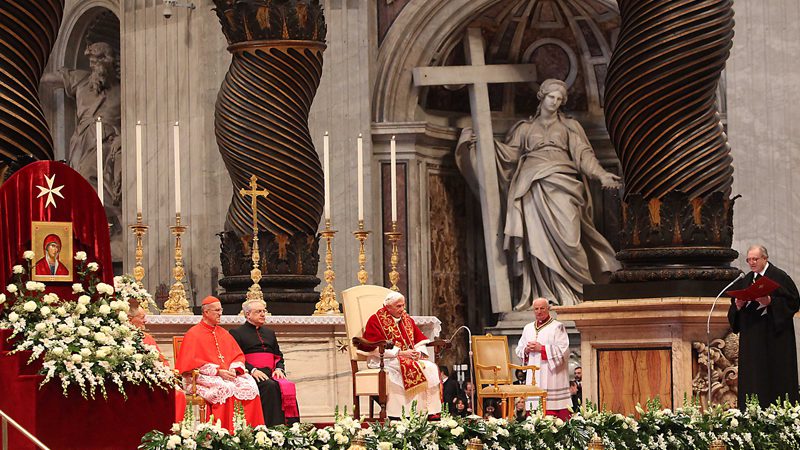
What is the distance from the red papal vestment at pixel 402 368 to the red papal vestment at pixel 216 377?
42.9 inches

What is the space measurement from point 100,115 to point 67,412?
1116cm

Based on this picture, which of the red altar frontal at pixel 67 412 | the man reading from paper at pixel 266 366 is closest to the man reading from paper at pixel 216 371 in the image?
the man reading from paper at pixel 266 366

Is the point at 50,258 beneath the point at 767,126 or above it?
beneath

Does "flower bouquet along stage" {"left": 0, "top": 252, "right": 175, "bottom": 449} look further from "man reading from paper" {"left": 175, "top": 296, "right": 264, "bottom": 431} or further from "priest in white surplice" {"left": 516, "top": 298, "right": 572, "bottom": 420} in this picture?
"priest in white surplice" {"left": 516, "top": 298, "right": 572, "bottom": 420}

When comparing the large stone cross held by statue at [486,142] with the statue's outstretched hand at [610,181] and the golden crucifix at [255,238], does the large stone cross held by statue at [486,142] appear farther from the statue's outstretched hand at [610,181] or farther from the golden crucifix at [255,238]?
the golden crucifix at [255,238]

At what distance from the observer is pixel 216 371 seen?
10031 mm

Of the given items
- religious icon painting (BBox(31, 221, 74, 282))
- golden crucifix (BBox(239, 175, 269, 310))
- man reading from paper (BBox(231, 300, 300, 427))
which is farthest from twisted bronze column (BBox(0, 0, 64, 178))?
golden crucifix (BBox(239, 175, 269, 310))

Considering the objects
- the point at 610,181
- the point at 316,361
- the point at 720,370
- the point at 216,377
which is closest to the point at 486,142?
the point at 610,181

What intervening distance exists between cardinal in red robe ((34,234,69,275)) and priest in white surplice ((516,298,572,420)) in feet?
16.9

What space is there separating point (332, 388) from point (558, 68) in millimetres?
5798

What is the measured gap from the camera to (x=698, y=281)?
10328 millimetres

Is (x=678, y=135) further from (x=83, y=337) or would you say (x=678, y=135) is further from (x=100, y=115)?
(x=100, y=115)

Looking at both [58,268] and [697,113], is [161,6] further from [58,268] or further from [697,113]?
[58,268]

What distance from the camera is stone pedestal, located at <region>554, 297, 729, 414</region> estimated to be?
1021 cm
